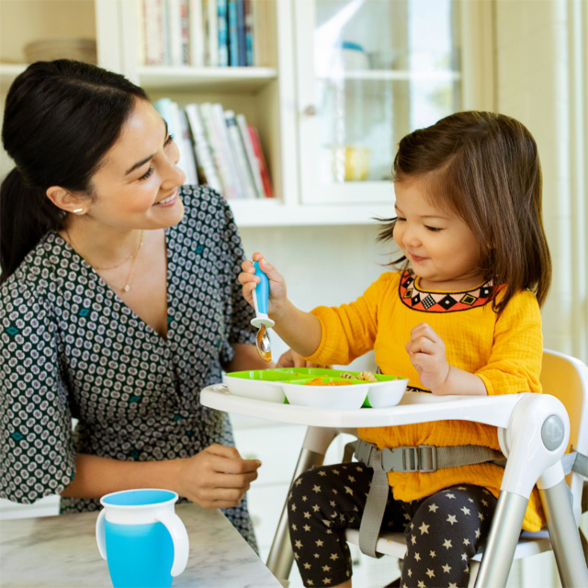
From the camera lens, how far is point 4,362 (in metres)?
1.09

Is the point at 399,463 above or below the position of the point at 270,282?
below

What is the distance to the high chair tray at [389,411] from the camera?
0.68 meters

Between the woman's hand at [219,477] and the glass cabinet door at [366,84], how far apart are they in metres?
1.16

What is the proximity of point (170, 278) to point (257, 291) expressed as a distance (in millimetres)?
378

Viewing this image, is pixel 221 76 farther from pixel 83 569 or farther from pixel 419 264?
pixel 83 569

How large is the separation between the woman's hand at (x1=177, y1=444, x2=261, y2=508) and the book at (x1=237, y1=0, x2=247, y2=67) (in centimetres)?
135

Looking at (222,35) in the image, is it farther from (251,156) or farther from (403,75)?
(403,75)

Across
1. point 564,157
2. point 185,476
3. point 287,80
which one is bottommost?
point 185,476

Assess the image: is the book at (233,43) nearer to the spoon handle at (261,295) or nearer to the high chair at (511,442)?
the spoon handle at (261,295)

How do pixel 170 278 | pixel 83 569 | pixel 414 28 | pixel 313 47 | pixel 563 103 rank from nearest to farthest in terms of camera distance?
1. pixel 83 569
2. pixel 170 278
3. pixel 563 103
4. pixel 313 47
5. pixel 414 28

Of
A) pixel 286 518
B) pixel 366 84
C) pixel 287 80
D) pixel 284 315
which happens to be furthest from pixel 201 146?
pixel 286 518

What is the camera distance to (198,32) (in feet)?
6.50

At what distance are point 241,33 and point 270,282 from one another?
1.26m

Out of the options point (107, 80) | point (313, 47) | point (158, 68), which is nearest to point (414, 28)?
point (313, 47)
